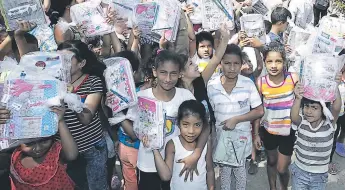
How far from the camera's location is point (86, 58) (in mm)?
2713

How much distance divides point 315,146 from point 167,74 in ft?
3.63

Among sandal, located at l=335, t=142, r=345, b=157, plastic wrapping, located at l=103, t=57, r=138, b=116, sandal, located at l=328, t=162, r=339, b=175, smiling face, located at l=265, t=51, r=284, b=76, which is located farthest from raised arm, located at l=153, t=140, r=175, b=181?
sandal, located at l=335, t=142, r=345, b=157


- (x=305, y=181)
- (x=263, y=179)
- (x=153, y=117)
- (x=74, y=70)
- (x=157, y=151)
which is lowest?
(x=263, y=179)

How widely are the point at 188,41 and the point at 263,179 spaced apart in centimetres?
148

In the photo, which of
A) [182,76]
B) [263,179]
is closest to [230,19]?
[182,76]

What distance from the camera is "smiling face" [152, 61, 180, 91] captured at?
8.50ft

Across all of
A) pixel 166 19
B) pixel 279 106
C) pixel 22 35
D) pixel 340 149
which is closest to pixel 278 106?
pixel 279 106

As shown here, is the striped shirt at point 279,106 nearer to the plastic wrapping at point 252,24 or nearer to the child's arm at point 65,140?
the plastic wrapping at point 252,24

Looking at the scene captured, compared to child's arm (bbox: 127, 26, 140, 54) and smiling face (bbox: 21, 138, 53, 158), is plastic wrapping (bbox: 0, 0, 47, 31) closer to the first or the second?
child's arm (bbox: 127, 26, 140, 54)

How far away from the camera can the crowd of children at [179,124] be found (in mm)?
2330

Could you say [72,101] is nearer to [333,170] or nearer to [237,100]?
[237,100]

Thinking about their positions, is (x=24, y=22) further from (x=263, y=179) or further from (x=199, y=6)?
(x=263, y=179)

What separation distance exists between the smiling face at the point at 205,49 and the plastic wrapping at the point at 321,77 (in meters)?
1.16

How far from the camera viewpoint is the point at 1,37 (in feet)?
11.5
